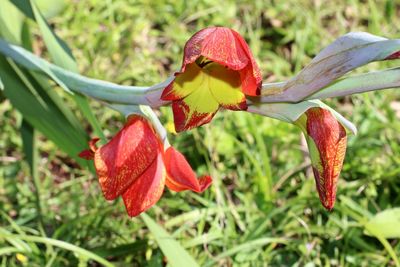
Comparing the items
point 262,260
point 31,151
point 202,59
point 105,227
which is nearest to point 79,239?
point 105,227

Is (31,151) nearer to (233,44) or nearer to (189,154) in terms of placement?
(189,154)

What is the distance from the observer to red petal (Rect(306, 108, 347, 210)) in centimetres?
74

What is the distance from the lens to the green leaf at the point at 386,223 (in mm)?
1271

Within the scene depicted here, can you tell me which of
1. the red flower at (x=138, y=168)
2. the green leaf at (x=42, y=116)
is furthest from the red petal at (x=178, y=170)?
the green leaf at (x=42, y=116)

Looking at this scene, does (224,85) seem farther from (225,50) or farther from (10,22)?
(10,22)

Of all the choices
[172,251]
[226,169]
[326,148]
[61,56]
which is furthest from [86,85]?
[226,169]

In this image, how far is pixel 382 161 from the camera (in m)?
1.53

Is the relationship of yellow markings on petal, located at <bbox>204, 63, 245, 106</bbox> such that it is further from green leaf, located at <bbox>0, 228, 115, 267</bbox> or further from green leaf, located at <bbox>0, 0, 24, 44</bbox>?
green leaf, located at <bbox>0, 0, 24, 44</bbox>

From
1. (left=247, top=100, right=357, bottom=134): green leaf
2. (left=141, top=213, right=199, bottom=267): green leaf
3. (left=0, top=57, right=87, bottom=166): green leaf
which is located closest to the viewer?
(left=247, top=100, right=357, bottom=134): green leaf

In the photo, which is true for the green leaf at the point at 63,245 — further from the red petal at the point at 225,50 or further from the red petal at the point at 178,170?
the red petal at the point at 225,50

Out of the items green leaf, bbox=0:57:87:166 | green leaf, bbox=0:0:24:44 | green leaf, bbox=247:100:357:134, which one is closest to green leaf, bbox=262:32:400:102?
green leaf, bbox=247:100:357:134

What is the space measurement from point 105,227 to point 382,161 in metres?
0.64

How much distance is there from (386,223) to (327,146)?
2.02 feet

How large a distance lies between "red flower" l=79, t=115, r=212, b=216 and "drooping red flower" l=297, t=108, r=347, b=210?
0.57 ft
